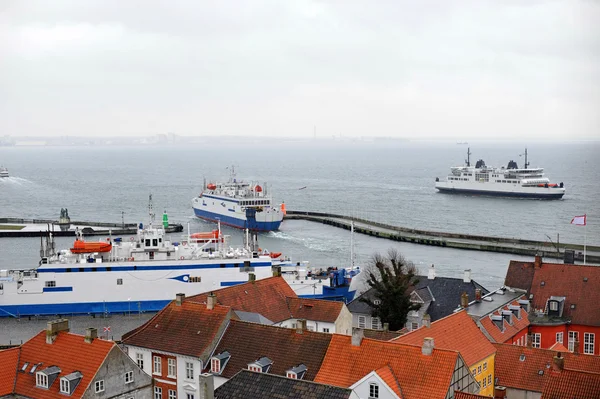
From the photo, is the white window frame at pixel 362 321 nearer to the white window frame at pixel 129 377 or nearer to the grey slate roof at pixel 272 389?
the grey slate roof at pixel 272 389

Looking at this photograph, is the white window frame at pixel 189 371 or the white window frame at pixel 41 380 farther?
the white window frame at pixel 189 371

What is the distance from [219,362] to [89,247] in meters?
27.6

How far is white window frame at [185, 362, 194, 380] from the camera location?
27.4m

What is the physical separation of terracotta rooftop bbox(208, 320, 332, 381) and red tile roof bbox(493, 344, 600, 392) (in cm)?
810

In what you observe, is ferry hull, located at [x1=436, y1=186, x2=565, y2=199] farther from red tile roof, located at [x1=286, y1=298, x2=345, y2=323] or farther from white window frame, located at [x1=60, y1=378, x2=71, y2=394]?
white window frame, located at [x1=60, y1=378, x2=71, y2=394]

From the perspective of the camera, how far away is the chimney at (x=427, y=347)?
2320 cm

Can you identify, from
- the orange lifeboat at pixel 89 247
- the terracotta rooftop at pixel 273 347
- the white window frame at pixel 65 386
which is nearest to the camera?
the white window frame at pixel 65 386

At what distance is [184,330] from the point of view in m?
28.5

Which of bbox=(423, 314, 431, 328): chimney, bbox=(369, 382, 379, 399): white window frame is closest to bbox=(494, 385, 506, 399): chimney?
bbox=(423, 314, 431, 328): chimney

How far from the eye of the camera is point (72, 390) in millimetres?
23469

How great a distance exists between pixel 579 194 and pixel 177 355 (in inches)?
5036

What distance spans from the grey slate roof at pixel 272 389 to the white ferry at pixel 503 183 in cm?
12022

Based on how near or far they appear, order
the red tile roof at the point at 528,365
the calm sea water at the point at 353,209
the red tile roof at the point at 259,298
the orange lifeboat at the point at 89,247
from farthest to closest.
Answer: the calm sea water at the point at 353,209
the orange lifeboat at the point at 89,247
the red tile roof at the point at 259,298
the red tile roof at the point at 528,365

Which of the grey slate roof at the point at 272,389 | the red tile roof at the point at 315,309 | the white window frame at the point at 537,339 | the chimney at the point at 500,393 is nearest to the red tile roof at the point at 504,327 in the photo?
the white window frame at the point at 537,339
